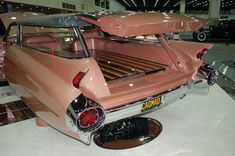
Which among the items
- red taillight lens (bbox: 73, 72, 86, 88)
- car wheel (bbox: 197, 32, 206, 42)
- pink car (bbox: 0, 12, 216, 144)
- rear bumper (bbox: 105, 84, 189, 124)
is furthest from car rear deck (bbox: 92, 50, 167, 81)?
car wheel (bbox: 197, 32, 206, 42)

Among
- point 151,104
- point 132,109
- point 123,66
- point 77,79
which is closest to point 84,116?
point 77,79

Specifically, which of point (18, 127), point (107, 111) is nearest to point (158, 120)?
point (107, 111)

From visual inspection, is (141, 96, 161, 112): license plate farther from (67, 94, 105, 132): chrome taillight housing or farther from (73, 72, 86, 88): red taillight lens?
(73, 72, 86, 88): red taillight lens

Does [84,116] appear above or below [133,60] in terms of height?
below

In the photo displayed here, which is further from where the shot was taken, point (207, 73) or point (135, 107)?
point (207, 73)

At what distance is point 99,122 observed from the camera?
1.76m

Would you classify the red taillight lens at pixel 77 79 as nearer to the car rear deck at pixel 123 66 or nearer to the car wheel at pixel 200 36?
the car rear deck at pixel 123 66

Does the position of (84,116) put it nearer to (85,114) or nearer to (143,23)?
(85,114)

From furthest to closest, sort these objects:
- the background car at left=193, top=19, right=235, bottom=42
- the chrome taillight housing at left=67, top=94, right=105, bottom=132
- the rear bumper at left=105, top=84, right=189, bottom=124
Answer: the background car at left=193, top=19, right=235, bottom=42 < the rear bumper at left=105, top=84, right=189, bottom=124 < the chrome taillight housing at left=67, top=94, right=105, bottom=132

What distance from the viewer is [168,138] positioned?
236 centimetres

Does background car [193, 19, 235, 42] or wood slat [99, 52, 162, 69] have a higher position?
background car [193, 19, 235, 42]

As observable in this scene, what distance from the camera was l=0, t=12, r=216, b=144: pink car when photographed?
1.73 metres

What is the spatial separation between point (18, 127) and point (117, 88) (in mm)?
1338

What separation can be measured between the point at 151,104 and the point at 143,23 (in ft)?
2.49
